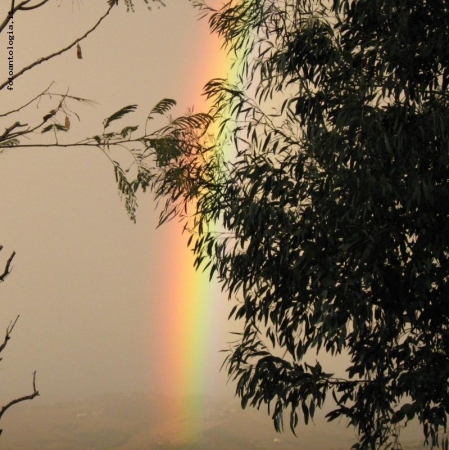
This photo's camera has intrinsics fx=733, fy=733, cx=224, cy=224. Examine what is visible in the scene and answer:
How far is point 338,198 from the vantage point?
3922 mm

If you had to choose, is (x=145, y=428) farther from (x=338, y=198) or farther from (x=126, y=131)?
(x=126, y=131)

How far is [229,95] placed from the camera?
4.43m

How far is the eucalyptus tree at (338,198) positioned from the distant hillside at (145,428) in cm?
626

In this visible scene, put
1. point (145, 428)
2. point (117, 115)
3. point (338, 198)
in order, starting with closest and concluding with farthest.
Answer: point (117, 115)
point (338, 198)
point (145, 428)

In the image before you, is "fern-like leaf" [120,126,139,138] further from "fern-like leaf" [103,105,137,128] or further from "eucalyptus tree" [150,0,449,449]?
"eucalyptus tree" [150,0,449,449]

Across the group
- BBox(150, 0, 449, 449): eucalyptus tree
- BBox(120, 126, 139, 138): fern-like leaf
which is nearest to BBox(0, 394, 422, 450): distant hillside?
BBox(150, 0, 449, 449): eucalyptus tree

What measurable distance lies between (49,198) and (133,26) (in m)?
2.85

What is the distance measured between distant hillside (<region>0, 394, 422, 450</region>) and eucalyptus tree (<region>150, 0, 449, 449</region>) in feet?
20.6

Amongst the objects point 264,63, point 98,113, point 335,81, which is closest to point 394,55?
point 335,81

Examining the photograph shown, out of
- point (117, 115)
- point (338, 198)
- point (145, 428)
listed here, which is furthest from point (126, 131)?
point (145, 428)

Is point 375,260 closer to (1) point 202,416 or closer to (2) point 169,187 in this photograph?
(2) point 169,187

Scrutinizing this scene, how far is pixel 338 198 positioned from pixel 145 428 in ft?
26.1

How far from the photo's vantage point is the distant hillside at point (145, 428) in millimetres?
10008

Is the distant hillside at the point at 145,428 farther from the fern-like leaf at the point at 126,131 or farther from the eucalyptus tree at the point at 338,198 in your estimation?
the fern-like leaf at the point at 126,131
